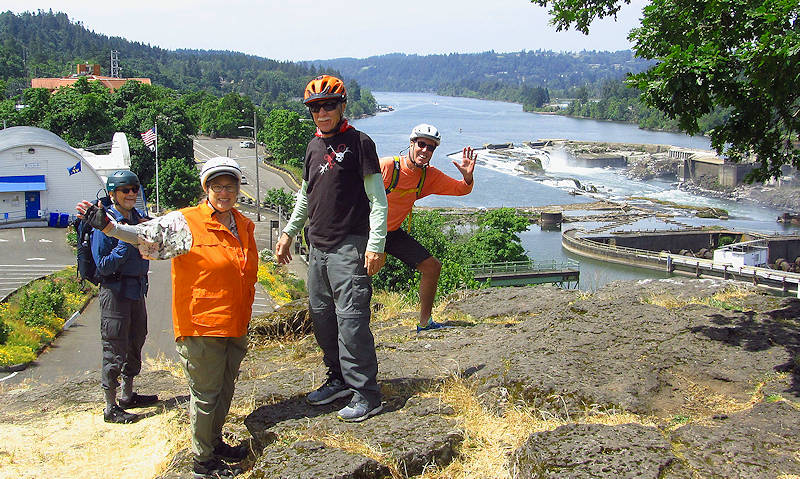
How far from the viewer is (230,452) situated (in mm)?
4543

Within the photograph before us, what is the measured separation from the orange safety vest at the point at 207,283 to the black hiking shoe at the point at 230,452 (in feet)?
2.59

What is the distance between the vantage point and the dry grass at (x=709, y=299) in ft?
26.6

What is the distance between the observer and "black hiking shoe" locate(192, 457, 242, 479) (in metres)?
4.33

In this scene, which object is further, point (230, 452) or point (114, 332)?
point (114, 332)

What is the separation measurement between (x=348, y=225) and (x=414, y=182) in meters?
1.70

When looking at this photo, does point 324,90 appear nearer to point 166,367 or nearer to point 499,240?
point 166,367

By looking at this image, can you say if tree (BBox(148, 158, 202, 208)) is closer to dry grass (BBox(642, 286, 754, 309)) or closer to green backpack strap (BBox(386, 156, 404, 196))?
dry grass (BBox(642, 286, 754, 309))

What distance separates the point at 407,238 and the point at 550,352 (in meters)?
1.70

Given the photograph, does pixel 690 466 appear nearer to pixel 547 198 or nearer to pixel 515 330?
pixel 515 330

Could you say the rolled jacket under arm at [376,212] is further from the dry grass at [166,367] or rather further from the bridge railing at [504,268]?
the bridge railing at [504,268]

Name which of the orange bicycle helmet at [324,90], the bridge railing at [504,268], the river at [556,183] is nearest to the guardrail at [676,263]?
the river at [556,183]

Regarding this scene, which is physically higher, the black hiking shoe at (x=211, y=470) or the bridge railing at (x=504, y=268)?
the black hiking shoe at (x=211, y=470)

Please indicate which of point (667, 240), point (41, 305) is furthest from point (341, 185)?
point (667, 240)

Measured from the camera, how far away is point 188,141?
61.2 metres
